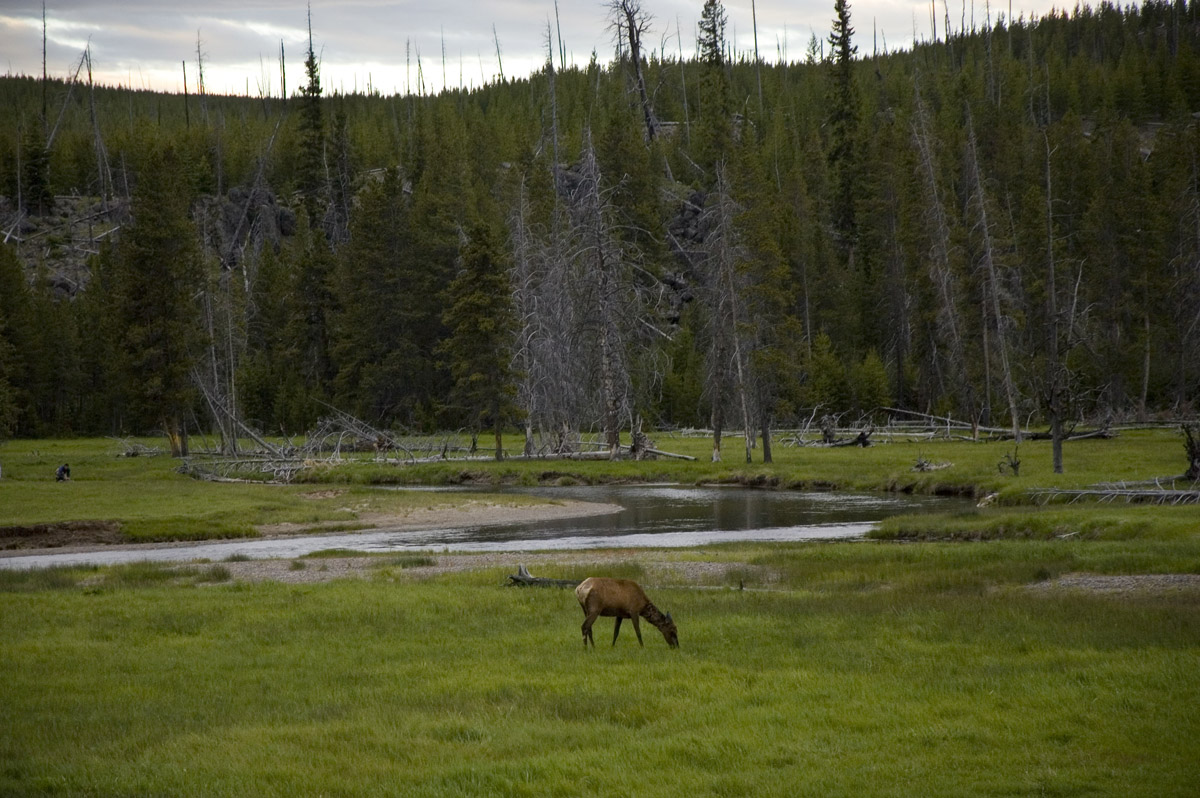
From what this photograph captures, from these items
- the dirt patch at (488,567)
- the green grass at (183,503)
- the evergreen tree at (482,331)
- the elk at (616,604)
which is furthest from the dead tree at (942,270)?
the elk at (616,604)

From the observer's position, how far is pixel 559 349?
200 feet

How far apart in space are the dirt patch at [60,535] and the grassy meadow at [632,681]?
9978 mm

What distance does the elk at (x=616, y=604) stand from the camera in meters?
15.6

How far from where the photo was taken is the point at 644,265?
75.8 meters

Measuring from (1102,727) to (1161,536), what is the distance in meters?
17.8

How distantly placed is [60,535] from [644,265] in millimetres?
46382

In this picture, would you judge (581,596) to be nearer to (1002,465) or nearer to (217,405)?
(1002,465)

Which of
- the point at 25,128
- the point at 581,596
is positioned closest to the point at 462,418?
the point at 581,596

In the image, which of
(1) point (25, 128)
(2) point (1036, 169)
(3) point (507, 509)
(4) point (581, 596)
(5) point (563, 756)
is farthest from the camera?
(1) point (25, 128)

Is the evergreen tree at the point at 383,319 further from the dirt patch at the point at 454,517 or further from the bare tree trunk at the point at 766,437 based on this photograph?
the dirt patch at the point at 454,517

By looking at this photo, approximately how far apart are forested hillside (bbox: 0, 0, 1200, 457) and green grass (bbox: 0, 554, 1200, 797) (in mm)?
26928

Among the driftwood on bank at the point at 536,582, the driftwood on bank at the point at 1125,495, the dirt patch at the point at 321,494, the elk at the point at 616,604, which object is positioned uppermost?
the elk at the point at 616,604

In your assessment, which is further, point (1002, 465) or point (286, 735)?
point (1002, 465)

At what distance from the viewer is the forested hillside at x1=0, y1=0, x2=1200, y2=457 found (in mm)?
60812
